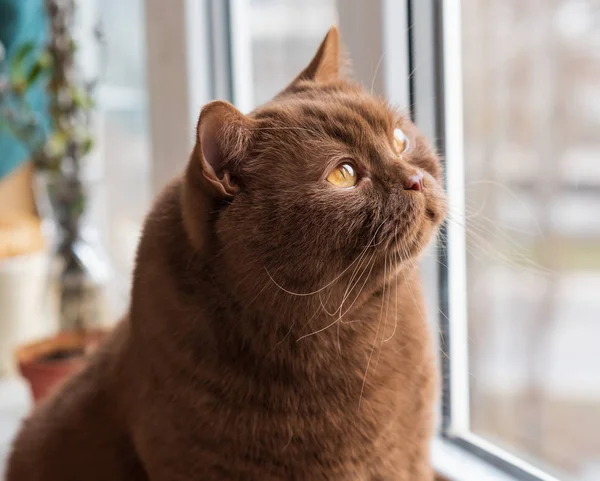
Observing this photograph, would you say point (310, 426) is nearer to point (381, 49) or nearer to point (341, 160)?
point (341, 160)

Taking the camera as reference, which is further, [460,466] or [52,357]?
[52,357]

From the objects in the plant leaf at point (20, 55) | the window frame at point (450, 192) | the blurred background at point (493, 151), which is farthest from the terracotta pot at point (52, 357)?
the plant leaf at point (20, 55)

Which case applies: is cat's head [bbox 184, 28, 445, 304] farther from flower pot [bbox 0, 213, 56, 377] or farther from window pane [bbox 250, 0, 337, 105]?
flower pot [bbox 0, 213, 56, 377]

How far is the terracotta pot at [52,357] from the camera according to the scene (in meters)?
1.23

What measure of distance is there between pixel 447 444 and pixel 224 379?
1.59 ft

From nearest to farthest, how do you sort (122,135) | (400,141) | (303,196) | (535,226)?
(303,196), (400,141), (535,226), (122,135)

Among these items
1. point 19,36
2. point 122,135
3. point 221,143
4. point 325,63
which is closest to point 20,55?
point 19,36

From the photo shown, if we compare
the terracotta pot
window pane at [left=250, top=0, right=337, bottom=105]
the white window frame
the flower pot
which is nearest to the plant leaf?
the flower pot

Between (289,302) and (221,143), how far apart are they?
0.17 metres

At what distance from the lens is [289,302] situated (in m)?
0.67

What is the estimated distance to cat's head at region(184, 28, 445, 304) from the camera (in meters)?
0.64

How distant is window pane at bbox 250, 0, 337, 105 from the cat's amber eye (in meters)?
0.65

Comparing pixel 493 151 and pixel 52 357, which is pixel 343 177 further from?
pixel 52 357

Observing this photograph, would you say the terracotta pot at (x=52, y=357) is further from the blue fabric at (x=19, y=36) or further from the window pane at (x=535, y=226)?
the blue fabric at (x=19, y=36)
